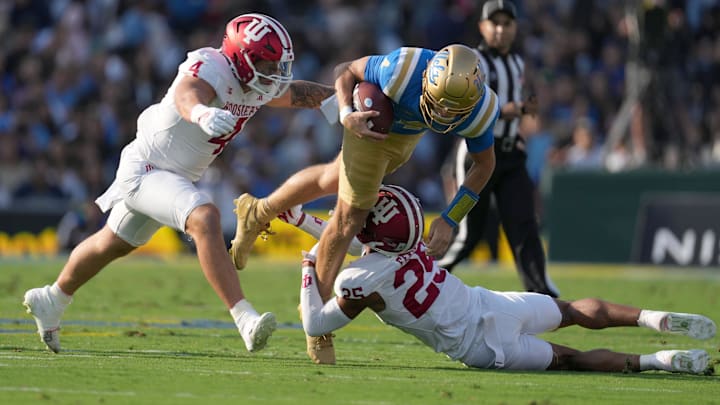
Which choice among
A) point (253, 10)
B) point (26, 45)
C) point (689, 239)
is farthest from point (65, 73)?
point (689, 239)

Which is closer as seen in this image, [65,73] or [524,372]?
[524,372]

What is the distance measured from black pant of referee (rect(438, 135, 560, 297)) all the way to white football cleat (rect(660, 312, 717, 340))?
2.67 m

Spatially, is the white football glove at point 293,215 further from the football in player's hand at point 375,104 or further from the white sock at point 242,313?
the white sock at point 242,313

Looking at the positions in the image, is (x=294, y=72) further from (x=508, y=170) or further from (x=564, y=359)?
(x=564, y=359)

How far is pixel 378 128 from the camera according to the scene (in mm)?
7066

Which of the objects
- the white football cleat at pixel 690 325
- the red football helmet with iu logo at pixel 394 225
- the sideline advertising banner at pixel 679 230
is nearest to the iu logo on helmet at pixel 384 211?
the red football helmet with iu logo at pixel 394 225

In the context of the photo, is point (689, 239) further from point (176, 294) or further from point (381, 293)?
point (381, 293)

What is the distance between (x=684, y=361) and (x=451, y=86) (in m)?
1.86

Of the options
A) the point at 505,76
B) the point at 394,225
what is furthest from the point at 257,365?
the point at 505,76

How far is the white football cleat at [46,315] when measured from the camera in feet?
23.6

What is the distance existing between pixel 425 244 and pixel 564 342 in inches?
71.9

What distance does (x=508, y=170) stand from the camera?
382 inches

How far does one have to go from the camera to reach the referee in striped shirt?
9.49 metres

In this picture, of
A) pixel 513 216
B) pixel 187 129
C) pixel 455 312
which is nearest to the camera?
pixel 455 312
